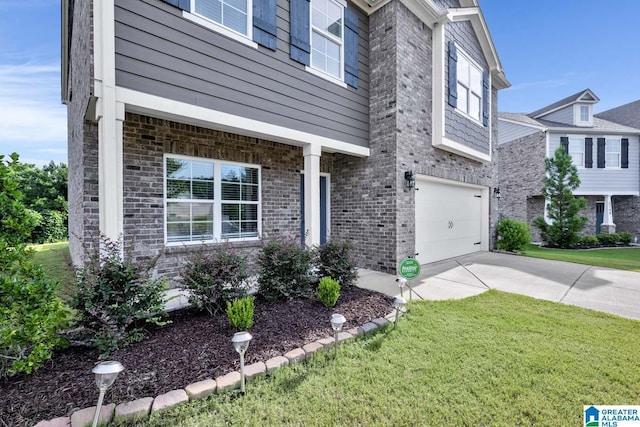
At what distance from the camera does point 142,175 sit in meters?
4.73

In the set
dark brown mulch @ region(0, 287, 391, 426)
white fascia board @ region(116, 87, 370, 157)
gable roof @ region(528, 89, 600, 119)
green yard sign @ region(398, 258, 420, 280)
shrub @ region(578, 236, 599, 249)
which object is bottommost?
shrub @ region(578, 236, 599, 249)

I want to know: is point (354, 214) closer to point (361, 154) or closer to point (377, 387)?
point (361, 154)

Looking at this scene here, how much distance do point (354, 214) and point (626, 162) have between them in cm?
2053

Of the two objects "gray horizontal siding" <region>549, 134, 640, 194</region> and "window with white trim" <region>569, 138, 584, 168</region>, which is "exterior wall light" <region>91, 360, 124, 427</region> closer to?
"gray horizontal siding" <region>549, 134, 640, 194</region>

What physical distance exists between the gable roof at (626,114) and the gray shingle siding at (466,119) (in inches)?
718

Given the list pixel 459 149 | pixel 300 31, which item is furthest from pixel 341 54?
pixel 459 149

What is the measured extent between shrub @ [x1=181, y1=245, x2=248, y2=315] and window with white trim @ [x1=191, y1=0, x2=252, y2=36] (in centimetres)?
354

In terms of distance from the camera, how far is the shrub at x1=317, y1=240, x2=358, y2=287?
189 inches

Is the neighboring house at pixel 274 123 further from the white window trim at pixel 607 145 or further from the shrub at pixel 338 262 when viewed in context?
the white window trim at pixel 607 145

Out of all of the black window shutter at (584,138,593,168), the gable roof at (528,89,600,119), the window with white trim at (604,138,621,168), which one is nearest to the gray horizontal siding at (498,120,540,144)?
the gable roof at (528,89,600,119)

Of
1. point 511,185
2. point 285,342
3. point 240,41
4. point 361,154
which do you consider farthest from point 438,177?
point 511,185

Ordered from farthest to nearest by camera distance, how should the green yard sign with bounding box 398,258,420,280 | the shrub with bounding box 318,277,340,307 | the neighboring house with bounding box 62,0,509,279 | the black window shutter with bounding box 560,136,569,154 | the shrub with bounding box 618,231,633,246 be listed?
the black window shutter with bounding box 560,136,569,154
the shrub with bounding box 618,231,633,246
the green yard sign with bounding box 398,258,420,280
the shrub with bounding box 318,277,340,307
the neighboring house with bounding box 62,0,509,279

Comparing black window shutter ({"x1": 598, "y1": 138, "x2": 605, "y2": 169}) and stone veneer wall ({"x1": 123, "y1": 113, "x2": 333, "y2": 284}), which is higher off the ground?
black window shutter ({"x1": 598, "y1": 138, "x2": 605, "y2": 169})

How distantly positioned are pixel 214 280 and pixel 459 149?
7262mm
